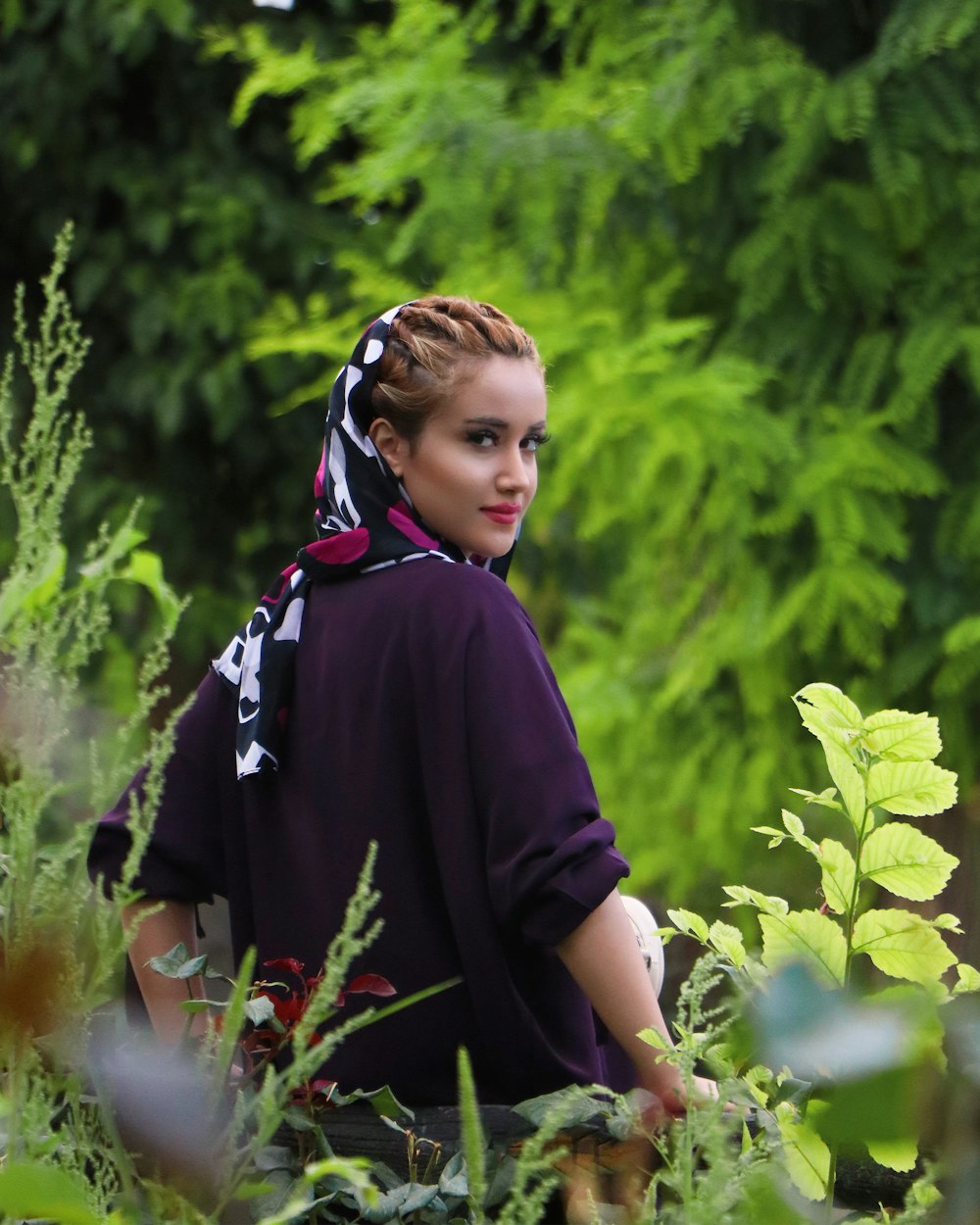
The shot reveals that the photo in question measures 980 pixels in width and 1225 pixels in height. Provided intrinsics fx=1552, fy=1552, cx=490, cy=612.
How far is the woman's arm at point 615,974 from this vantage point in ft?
4.92

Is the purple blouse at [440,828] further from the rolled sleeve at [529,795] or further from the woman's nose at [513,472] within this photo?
the woman's nose at [513,472]

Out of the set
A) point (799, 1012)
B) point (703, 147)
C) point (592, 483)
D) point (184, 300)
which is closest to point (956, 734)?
point (592, 483)

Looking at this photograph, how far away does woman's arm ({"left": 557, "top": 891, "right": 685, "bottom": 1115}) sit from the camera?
1.50 meters

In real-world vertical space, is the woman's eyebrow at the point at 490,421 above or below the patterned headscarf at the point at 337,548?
above

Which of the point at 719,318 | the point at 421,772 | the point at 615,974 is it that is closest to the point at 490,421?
the point at 421,772

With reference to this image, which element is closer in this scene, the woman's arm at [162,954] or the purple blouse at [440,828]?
the purple blouse at [440,828]

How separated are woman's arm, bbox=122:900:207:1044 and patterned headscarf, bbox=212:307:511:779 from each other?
0.22 meters

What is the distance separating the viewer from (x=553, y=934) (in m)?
1.50

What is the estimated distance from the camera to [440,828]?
1.61 m

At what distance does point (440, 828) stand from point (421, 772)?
73mm

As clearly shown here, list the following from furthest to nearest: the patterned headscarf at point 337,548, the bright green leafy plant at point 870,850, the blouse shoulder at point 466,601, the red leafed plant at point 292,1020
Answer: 1. the patterned headscarf at point 337,548
2. the blouse shoulder at point 466,601
3. the red leafed plant at point 292,1020
4. the bright green leafy plant at point 870,850

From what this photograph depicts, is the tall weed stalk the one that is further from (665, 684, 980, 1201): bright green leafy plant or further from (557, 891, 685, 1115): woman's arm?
(665, 684, 980, 1201): bright green leafy plant

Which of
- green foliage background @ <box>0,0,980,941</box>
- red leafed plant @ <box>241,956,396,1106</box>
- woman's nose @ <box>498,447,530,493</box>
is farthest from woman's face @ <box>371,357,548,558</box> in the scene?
green foliage background @ <box>0,0,980,941</box>

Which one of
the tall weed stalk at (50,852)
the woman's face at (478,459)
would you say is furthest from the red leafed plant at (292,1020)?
the woman's face at (478,459)
